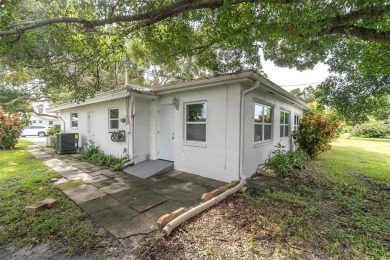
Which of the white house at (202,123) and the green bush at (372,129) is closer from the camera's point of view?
the white house at (202,123)

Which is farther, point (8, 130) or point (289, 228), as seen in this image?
point (8, 130)

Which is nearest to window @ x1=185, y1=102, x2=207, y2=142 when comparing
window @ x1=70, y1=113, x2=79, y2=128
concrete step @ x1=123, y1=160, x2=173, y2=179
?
concrete step @ x1=123, y1=160, x2=173, y2=179

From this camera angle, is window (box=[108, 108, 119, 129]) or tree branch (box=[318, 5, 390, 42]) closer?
tree branch (box=[318, 5, 390, 42])

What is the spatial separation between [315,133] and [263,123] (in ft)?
12.0

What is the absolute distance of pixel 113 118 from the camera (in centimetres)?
803

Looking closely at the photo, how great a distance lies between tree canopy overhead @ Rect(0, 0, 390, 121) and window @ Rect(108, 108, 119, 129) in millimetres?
2046

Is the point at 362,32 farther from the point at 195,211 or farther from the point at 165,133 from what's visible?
the point at 165,133

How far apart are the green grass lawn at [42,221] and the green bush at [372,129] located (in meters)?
29.2

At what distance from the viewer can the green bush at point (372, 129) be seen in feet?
73.2

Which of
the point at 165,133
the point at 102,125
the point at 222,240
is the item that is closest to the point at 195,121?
the point at 165,133

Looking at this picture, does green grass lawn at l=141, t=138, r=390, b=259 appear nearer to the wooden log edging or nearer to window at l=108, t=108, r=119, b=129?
the wooden log edging

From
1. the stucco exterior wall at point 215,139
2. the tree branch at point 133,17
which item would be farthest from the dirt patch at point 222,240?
the tree branch at point 133,17

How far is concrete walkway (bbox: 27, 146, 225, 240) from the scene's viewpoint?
10.6 ft

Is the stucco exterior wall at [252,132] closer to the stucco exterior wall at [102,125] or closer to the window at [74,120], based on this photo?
the stucco exterior wall at [102,125]
